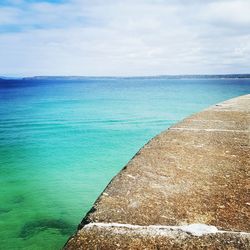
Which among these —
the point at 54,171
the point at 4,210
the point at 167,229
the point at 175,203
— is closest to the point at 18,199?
the point at 4,210

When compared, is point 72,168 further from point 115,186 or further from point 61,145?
point 115,186

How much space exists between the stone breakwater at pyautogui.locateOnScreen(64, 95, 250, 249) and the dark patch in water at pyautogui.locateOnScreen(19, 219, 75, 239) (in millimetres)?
4649

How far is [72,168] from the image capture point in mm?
12094

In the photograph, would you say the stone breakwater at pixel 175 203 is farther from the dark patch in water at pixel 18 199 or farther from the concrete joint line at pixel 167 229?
the dark patch in water at pixel 18 199

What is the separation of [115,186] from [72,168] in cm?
1019

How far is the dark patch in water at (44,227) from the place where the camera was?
271 inches

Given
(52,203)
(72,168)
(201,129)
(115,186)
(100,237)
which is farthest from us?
(72,168)

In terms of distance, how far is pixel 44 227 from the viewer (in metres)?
7.20

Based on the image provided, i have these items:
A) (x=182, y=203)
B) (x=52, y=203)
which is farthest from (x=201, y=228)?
(x=52, y=203)

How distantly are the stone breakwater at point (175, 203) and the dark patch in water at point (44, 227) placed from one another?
465 cm

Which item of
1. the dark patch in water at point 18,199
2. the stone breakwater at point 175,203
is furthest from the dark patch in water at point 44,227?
the stone breakwater at point 175,203

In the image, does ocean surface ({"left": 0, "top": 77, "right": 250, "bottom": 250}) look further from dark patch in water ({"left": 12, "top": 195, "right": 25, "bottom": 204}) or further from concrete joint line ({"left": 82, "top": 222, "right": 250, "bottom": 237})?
concrete joint line ({"left": 82, "top": 222, "right": 250, "bottom": 237})

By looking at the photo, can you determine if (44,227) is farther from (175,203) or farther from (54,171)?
(175,203)

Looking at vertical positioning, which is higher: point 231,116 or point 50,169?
point 231,116
